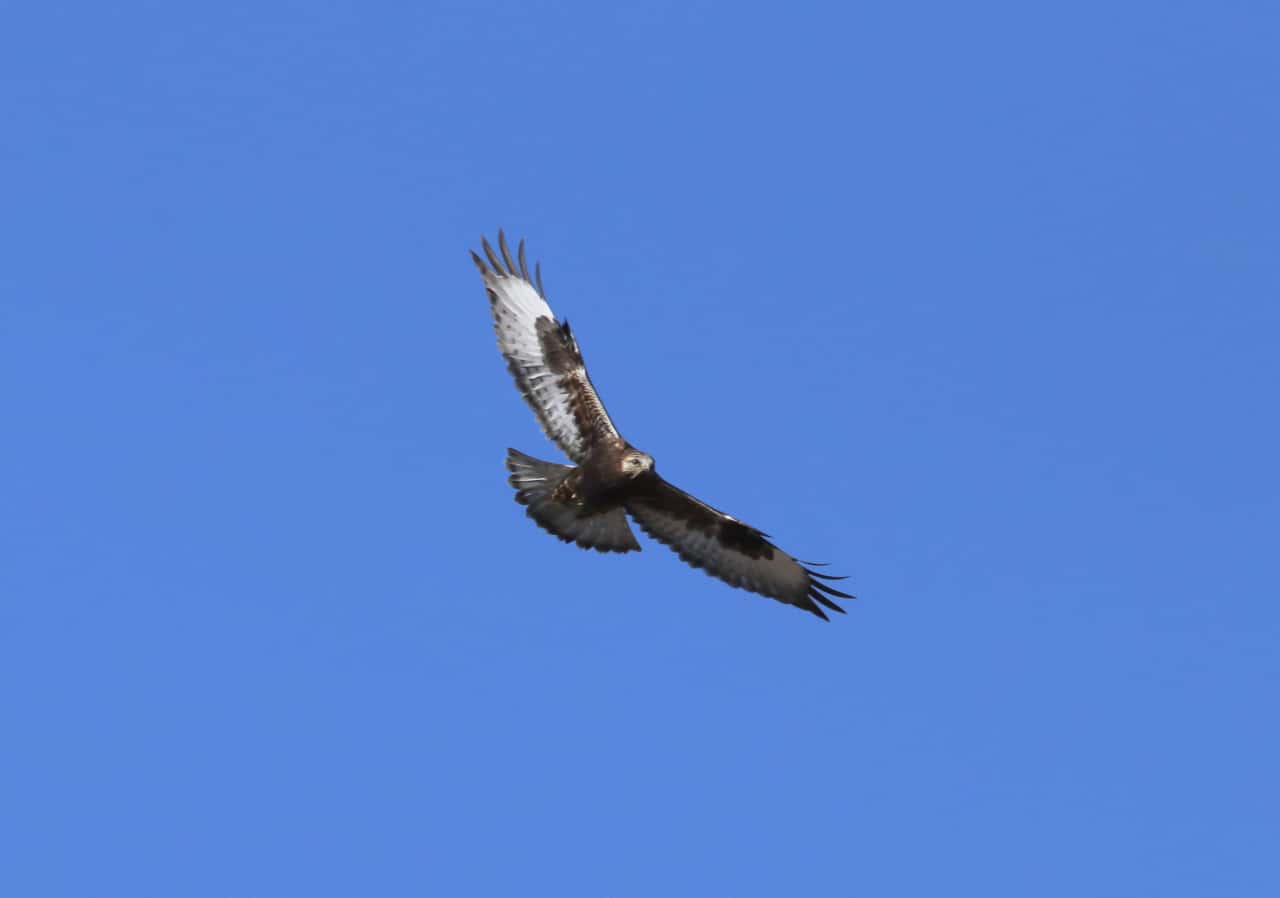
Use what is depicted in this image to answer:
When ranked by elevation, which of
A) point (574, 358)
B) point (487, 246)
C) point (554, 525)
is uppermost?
point (487, 246)

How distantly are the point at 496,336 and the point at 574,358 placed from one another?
2.95ft

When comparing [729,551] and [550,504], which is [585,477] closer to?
[550,504]

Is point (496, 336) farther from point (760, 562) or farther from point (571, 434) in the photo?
point (760, 562)

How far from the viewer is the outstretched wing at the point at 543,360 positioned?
17891 mm

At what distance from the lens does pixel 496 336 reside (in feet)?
60.0

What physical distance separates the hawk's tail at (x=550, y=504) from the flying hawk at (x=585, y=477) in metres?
0.01

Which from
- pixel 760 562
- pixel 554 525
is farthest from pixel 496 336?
pixel 760 562

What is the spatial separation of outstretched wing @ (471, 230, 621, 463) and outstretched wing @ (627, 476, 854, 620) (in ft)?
3.26

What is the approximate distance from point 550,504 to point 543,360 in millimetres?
1499

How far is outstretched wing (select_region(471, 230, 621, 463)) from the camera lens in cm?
1789

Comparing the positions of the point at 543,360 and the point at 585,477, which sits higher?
the point at 543,360

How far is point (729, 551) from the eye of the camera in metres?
18.9

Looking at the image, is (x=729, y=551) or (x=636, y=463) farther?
(x=729, y=551)

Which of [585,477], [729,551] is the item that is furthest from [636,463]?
[729,551]
